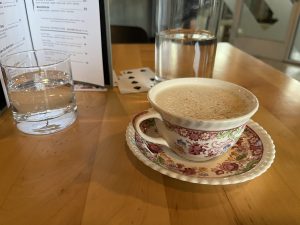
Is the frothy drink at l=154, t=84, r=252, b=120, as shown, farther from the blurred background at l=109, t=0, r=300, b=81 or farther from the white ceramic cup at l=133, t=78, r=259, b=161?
the blurred background at l=109, t=0, r=300, b=81

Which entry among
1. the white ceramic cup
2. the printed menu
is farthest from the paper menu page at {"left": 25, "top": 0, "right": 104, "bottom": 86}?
the white ceramic cup

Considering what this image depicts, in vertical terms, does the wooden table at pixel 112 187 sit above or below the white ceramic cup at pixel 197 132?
below

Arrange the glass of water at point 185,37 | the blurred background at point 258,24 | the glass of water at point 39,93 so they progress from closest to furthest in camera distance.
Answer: the glass of water at point 39,93
the glass of water at point 185,37
the blurred background at point 258,24

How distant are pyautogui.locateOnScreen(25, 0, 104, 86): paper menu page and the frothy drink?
236 mm

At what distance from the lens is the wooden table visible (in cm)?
29

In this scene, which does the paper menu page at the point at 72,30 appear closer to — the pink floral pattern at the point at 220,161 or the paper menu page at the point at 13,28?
the paper menu page at the point at 13,28

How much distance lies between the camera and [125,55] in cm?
93

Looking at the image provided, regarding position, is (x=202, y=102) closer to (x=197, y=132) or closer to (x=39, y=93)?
(x=197, y=132)

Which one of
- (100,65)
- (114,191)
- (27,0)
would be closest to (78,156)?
(114,191)

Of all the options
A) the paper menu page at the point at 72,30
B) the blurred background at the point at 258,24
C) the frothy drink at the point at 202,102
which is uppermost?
the paper menu page at the point at 72,30

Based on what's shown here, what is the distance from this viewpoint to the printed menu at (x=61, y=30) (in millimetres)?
517

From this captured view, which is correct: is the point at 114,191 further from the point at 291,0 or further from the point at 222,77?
the point at 291,0

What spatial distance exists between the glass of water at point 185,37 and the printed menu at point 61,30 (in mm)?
162

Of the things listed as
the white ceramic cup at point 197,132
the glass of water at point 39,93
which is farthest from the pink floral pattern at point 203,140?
the glass of water at point 39,93
